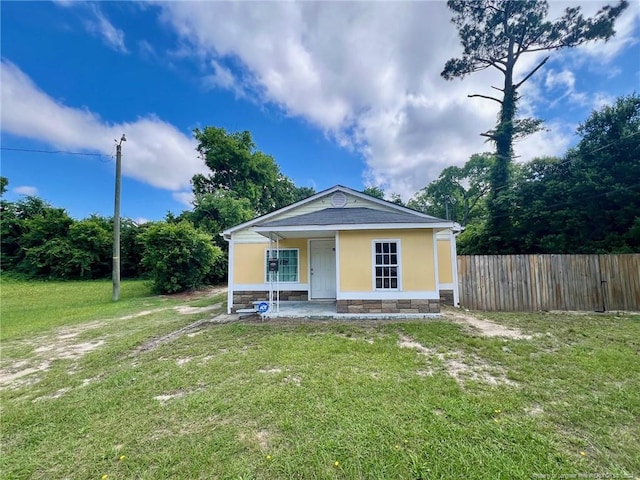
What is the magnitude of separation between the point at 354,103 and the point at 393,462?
47.9ft

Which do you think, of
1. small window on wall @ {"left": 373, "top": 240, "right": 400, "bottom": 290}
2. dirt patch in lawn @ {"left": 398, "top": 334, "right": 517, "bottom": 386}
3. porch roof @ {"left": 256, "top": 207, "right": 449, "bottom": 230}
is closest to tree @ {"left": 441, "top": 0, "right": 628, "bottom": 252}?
porch roof @ {"left": 256, "top": 207, "right": 449, "bottom": 230}

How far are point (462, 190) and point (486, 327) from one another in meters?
28.8

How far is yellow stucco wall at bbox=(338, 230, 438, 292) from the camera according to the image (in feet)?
23.8

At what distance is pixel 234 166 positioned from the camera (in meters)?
26.7

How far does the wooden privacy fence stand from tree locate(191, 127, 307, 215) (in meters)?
22.4

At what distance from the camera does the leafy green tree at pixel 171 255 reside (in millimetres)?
13641

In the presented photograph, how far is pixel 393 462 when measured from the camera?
2.09 meters

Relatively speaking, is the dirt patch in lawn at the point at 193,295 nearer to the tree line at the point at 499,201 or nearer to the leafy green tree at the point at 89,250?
the tree line at the point at 499,201

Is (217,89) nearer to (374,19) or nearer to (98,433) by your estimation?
(374,19)

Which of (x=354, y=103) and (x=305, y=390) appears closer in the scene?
(x=305, y=390)

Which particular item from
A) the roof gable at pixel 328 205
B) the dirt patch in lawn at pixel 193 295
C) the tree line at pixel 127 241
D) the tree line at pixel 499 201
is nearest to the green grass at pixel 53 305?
the dirt patch in lawn at pixel 193 295

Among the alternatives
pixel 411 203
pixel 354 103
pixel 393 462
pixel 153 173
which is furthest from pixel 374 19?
pixel 411 203

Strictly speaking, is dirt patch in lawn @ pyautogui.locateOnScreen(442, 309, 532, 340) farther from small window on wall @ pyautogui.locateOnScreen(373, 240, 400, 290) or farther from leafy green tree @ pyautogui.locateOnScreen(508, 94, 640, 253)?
leafy green tree @ pyautogui.locateOnScreen(508, 94, 640, 253)

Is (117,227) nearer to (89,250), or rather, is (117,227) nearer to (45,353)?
(45,353)
